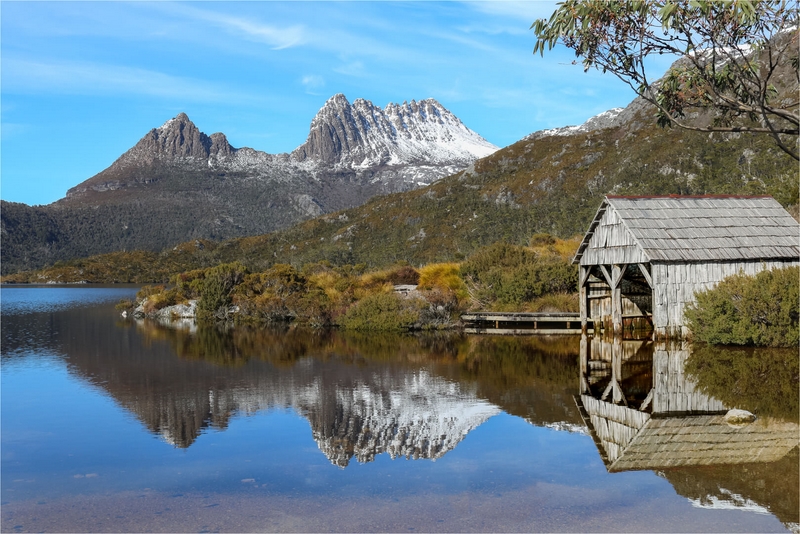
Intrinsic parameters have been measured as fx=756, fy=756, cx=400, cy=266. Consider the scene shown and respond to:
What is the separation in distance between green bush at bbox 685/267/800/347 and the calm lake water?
4.72ft

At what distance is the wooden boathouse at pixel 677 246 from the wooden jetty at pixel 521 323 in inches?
38.3

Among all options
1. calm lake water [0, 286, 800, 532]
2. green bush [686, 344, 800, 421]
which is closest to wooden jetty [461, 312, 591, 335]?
calm lake water [0, 286, 800, 532]


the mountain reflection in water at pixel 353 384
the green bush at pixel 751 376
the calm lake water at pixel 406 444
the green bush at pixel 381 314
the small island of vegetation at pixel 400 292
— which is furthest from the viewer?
the small island of vegetation at pixel 400 292

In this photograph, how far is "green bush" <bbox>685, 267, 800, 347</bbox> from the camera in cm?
2197

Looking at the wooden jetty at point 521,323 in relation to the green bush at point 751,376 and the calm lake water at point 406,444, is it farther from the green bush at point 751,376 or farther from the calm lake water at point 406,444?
the green bush at point 751,376

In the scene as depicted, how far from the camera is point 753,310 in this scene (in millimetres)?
22688

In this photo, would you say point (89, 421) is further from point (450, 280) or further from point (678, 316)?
point (450, 280)

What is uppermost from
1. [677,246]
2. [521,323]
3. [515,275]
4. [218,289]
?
[677,246]

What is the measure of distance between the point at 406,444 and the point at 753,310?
14.5 metres

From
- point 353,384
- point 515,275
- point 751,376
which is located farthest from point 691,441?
point 515,275

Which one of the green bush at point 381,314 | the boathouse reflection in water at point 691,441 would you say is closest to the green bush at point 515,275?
the green bush at point 381,314

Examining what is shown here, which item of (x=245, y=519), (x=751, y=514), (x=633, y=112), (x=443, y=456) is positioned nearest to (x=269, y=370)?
(x=443, y=456)

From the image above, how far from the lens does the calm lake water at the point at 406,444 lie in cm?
928

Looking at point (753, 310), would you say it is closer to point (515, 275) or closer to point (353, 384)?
point (515, 275)
